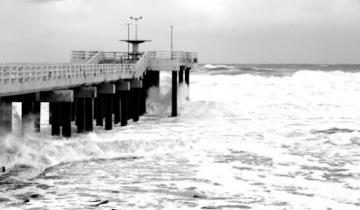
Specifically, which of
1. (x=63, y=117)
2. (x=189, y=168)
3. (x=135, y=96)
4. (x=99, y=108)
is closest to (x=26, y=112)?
(x=63, y=117)

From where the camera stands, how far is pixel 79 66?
80.1 feet

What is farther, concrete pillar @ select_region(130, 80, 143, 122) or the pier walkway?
concrete pillar @ select_region(130, 80, 143, 122)

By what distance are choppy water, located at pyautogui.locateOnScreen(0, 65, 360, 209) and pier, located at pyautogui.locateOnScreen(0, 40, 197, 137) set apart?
3.04 feet

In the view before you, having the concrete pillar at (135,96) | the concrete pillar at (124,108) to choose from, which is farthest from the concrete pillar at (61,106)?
the concrete pillar at (135,96)

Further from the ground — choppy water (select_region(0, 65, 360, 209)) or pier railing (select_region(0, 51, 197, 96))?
pier railing (select_region(0, 51, 197, 96))

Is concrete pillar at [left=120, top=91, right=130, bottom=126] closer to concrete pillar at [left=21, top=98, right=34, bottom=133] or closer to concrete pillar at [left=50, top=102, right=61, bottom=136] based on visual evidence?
concrete pillar at [left=50, top=102, right=61, bottom=136]

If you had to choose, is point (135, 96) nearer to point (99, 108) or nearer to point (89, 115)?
point (99, 108)

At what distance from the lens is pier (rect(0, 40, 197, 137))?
1881cm

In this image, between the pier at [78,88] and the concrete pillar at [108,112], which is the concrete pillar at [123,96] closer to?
the pier at [78,88]

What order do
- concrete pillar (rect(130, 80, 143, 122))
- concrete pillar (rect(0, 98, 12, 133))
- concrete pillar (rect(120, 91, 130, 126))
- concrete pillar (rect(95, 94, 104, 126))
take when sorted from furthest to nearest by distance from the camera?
concrete pillar (rect(130, 80, 143, 122))
concrete pillar (rect(120, 91, 130, 126))
concrete pillar (rect(95, 94, 104, 126))
concrete pillar (rect(0, 98, 12, 133))

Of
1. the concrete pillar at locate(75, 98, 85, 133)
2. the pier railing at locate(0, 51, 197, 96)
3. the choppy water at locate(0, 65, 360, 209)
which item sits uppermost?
the pier railing at locate(0, 51, 197, 96)


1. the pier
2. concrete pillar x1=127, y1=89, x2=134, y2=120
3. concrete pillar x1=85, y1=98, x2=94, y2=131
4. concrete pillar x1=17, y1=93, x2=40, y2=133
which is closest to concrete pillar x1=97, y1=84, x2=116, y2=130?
the pier

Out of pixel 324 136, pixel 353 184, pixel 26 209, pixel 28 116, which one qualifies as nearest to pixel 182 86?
pixel 324 136

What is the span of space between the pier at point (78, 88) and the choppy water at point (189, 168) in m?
0.93
